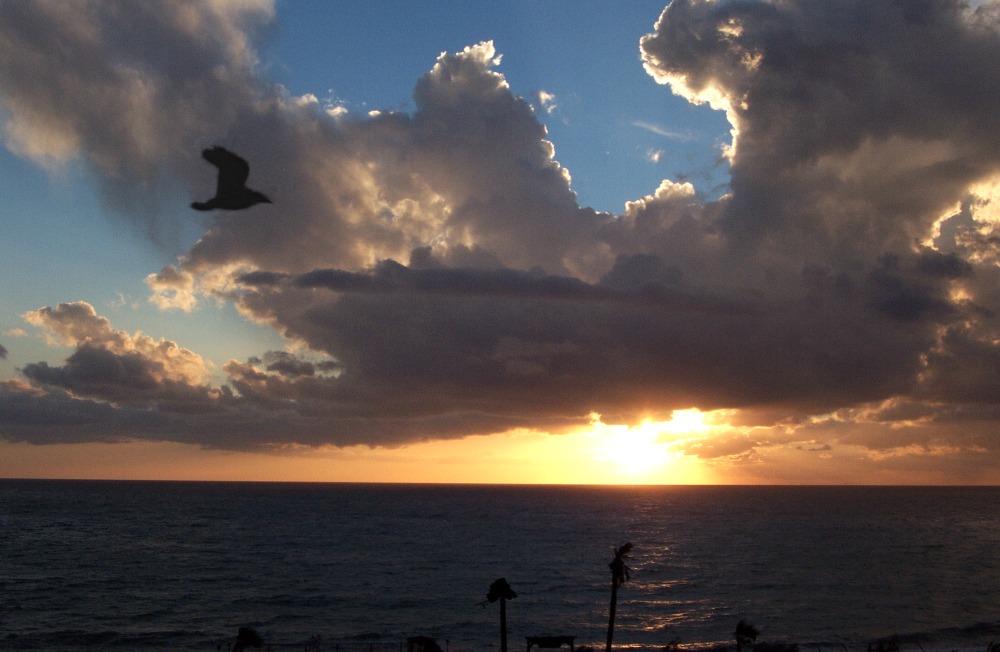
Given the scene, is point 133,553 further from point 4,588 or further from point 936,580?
point 936,580

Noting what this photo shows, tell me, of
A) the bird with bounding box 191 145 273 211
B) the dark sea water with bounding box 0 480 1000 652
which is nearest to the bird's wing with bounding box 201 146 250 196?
the bird with bounding box 191 145 273 211

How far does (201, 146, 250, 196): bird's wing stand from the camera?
6789 mm

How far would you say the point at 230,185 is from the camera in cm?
689

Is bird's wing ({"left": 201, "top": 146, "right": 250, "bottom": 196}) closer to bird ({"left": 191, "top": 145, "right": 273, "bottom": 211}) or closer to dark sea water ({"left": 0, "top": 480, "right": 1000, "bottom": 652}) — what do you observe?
bird ({"left": 191, "top": 145, "right": 273, "bottom": 211})

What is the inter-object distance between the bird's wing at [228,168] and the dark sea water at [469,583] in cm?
3948

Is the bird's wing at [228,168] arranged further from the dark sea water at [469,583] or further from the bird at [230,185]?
the dark sea water at [469,583]

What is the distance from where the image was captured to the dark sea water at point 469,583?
175 feet

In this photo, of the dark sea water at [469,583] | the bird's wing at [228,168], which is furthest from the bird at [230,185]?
Answer: the dark sea water at [469,583]

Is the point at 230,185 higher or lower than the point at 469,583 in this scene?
higher

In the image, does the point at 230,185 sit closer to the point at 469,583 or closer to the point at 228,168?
the point at 228,168

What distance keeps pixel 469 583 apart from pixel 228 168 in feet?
236

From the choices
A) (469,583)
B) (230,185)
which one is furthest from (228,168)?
(469,583)

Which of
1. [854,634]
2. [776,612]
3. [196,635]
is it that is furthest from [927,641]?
[196,635]

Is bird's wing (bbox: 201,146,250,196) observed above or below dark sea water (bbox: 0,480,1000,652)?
above
